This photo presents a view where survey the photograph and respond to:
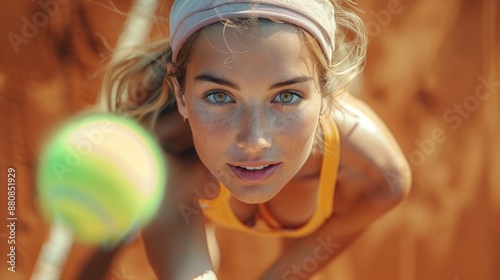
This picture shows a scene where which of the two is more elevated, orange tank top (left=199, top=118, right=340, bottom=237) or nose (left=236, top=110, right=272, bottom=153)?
nose (left=236, top=110, right=272, bottom=153)

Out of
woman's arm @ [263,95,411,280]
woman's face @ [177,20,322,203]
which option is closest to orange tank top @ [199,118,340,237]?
woman's arm @ [263,95,411,280]

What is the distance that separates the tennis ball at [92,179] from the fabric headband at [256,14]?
0.38 m

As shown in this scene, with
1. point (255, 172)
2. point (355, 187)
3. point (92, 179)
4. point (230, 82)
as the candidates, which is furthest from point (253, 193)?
point (92, 179)

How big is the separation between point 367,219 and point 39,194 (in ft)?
2.06

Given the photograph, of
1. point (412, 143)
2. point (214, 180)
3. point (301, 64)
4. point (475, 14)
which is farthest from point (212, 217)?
point (475, 14)

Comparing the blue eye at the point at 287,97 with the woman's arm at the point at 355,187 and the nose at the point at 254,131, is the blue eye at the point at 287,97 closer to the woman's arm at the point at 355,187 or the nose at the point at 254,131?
the nose at the point at 254,131

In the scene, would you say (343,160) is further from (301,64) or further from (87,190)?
(87,190)

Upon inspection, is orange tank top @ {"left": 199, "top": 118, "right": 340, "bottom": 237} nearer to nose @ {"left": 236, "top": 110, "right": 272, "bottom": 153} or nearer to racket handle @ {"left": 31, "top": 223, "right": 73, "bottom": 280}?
nose @ {"left": 236, "top": 110, "right": 272, "bottom": 153}

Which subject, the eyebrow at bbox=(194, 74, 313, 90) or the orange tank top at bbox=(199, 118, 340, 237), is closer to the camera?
the eyebrow at bbox=(194, 74, 313, 90)

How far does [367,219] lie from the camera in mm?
1034

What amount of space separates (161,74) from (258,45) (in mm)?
269

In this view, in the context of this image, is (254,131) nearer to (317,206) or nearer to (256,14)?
(256,14)

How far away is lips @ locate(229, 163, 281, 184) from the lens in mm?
782

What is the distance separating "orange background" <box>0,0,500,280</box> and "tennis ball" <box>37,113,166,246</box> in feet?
0.13
